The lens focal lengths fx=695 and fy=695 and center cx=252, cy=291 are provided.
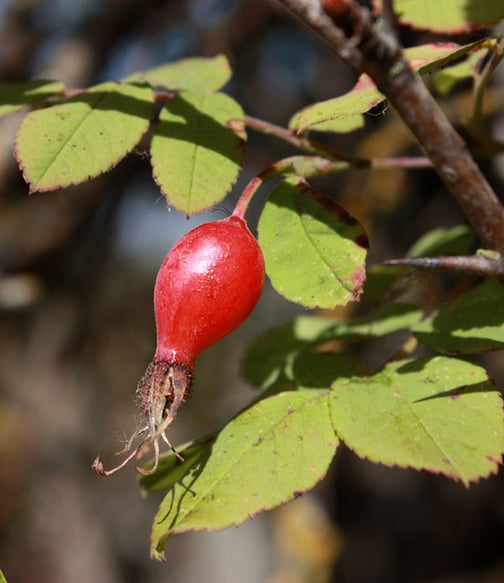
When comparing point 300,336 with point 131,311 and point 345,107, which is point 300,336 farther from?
point 131,311

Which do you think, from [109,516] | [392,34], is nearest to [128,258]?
[109,516]

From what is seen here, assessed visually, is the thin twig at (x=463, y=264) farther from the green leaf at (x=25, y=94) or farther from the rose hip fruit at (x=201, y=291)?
the green leaf at (x=25, y=94)

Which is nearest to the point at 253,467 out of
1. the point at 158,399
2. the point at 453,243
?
the point at 158,399

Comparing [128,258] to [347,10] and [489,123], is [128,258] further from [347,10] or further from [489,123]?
[347,10]

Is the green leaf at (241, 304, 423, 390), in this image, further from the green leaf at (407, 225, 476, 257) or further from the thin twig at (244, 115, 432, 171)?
the thin twig at (244, 115, 432, 171)

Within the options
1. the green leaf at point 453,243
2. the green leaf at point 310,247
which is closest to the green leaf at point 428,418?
the green leaf at point 310,247
